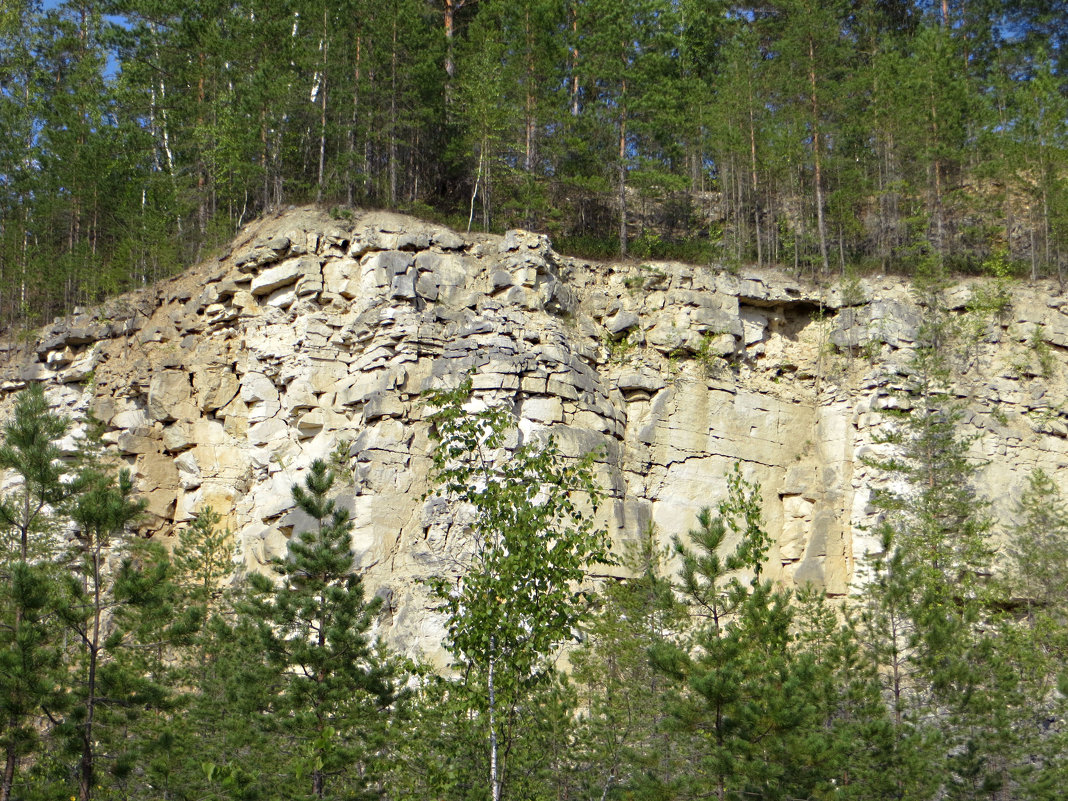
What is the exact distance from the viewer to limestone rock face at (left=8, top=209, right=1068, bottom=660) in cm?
2583

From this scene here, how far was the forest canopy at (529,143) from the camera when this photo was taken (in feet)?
110

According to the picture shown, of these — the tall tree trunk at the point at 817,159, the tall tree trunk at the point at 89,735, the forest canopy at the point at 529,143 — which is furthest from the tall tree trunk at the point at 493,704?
the tall tree trunk at the point at 817,159

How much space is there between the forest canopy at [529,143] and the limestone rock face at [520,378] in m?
A: 3.03

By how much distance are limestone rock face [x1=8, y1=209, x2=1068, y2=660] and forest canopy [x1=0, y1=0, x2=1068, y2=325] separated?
3028 mm

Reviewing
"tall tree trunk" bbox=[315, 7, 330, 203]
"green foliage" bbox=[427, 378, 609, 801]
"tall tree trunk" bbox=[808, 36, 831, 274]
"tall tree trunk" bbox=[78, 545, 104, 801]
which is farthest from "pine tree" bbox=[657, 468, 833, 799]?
"tall tree trunk" bbox=[315, 7, 330, 203]

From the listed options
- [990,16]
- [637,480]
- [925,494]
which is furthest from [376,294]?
[990,16]

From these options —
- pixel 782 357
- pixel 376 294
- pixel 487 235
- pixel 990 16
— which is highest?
pixel 990 16

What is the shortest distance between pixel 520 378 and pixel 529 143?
11.3 meters

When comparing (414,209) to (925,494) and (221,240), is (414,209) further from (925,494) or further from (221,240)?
(925,494)

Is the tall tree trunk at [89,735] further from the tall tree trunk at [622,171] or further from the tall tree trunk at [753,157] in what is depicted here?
the tall tree trunk at [753,157]

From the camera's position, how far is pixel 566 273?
30.2 metres

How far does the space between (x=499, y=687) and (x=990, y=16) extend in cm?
4303

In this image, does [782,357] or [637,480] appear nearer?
[637,480]

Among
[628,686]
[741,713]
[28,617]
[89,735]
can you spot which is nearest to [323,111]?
[628,686]
